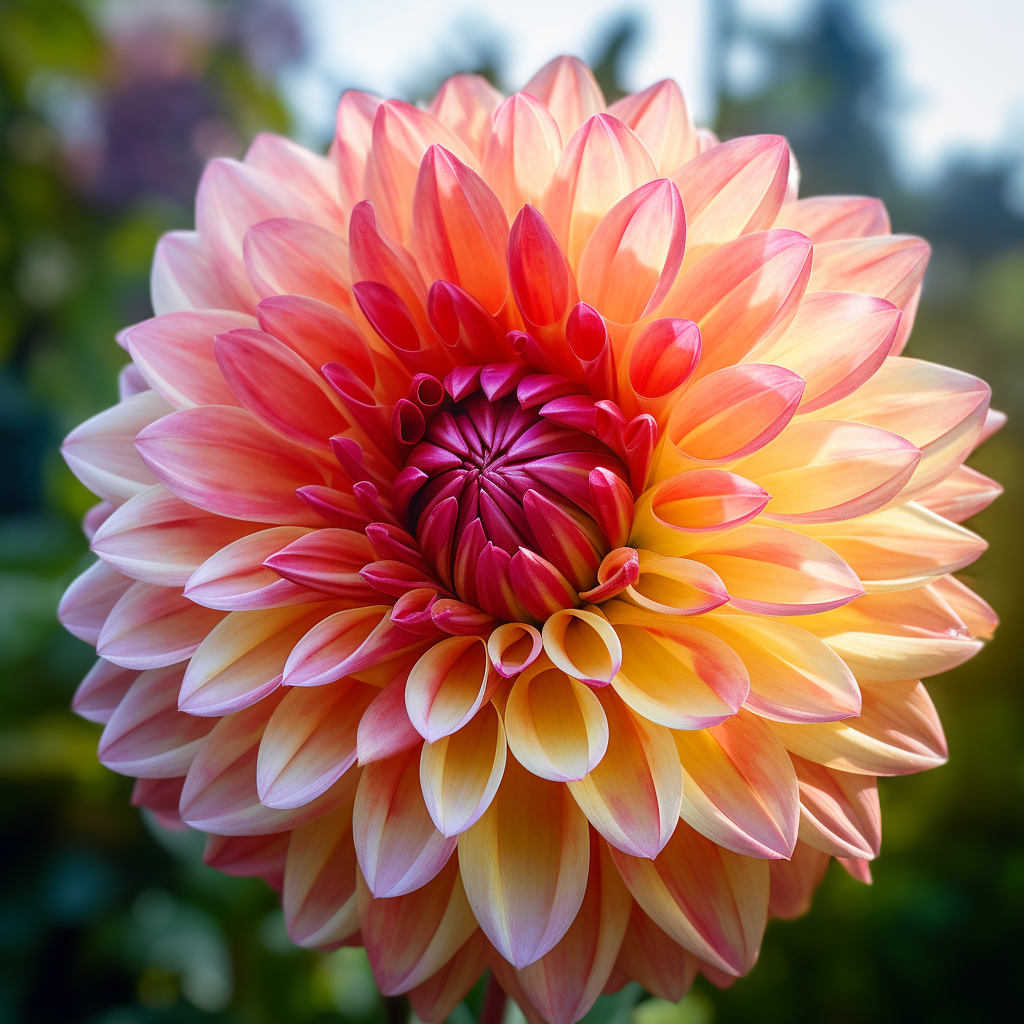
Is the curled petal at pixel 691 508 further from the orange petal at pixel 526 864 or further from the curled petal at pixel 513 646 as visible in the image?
the orange petal at pixel 526 864

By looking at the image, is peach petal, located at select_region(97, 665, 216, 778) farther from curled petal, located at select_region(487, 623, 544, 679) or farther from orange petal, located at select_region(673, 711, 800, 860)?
orange petal, located at select_region(673, 711, 800, 860)

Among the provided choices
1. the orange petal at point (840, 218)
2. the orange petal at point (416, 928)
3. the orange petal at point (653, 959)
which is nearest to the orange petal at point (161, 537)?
the orange petal at point (416, 928)

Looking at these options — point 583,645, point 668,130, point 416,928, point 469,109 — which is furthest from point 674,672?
point 469,109

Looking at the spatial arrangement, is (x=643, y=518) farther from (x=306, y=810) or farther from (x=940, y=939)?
(x=940, y=939)

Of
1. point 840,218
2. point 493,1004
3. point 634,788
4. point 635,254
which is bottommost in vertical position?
point 493,1004

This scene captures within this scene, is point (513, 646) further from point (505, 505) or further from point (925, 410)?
point (925, 410)

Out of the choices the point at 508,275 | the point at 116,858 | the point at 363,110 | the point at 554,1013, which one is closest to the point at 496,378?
the point at 508,275

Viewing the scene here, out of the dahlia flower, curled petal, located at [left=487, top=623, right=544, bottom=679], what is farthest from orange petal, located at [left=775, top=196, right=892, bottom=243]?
curled petal, located at [left=487, top=623, right=544, bottom=679]
